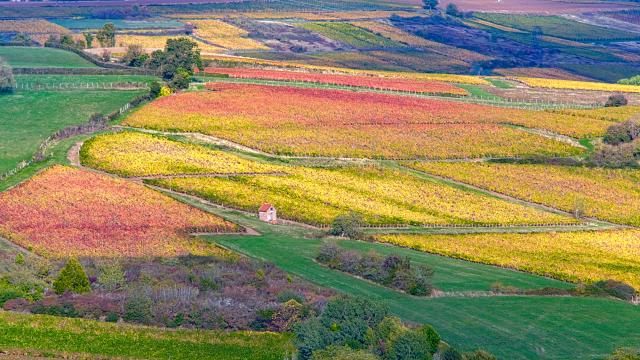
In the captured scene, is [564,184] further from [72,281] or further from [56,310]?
[56,310]

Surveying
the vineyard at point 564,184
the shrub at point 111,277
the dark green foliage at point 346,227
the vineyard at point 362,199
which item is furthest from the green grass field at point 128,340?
the vineyard at point 564,184

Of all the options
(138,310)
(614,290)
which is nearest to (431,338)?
(138,310)

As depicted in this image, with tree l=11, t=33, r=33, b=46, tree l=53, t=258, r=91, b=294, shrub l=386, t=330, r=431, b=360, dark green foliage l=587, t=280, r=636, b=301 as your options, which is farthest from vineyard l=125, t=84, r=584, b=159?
shrub l=386, t=330, r=431, b=360

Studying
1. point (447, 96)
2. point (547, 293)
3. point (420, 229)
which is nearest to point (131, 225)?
point (420, 229)

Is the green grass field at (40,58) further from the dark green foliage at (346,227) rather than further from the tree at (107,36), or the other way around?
the dark green foliage at (346,227)

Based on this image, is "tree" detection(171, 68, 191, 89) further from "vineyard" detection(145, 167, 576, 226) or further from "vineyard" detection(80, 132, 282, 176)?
"vineyard" detection(145, 167, 576, 226)

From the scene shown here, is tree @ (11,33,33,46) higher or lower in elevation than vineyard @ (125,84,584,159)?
lower
